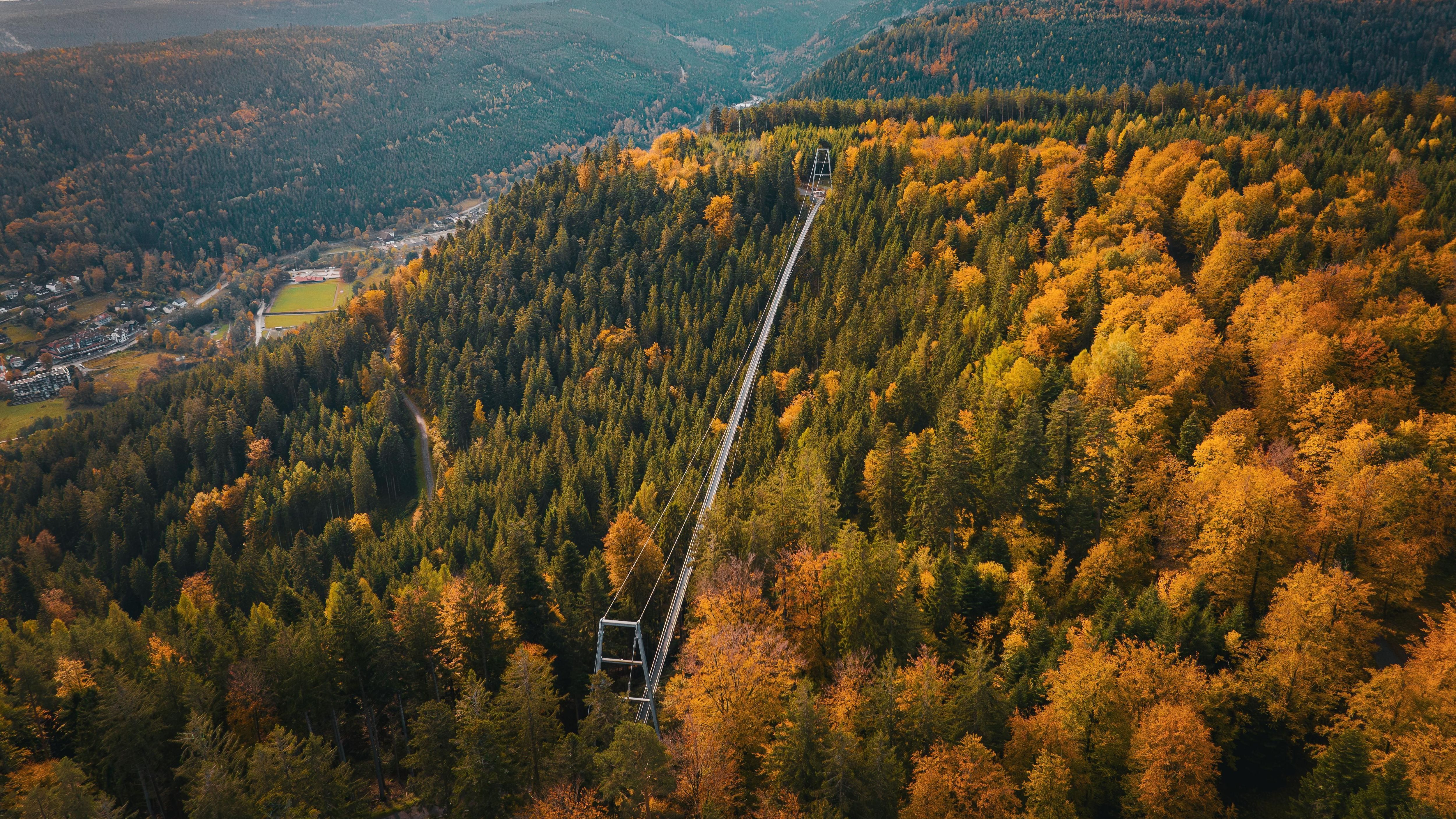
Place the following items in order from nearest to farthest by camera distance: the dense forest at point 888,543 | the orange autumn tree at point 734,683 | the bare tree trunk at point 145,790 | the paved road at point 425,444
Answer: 1. the dense forest at point 888,543
2. the orange autumn tree at point 734,683
3. the bare tree trunk at point 145,790
4. the paved road at point 425,444

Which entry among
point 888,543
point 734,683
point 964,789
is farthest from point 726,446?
point 964,789

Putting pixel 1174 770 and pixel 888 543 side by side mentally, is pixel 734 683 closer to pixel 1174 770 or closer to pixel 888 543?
pixel 888 543

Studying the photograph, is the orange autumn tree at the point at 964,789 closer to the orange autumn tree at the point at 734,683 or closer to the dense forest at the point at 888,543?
the dense forest at the point at 888,543

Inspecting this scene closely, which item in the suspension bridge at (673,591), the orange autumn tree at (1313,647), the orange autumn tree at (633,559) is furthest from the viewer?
the orange autumn tree at (633,559)

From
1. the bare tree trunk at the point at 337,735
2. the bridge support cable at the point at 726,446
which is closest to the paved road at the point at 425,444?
the bridge support cable at the point at 726,446

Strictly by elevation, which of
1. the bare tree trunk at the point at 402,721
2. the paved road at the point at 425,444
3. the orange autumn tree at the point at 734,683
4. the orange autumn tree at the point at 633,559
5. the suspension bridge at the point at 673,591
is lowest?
the paved road at the point at 425,444

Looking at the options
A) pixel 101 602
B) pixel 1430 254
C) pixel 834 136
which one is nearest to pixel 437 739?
pixel 101 602

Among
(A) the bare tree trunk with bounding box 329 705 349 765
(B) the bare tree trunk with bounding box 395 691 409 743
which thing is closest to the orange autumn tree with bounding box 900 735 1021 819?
(B) the bare tree trunk with bounding box 395 691 409 743

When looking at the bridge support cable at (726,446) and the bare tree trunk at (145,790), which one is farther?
the bridge support cable at (726,446)
